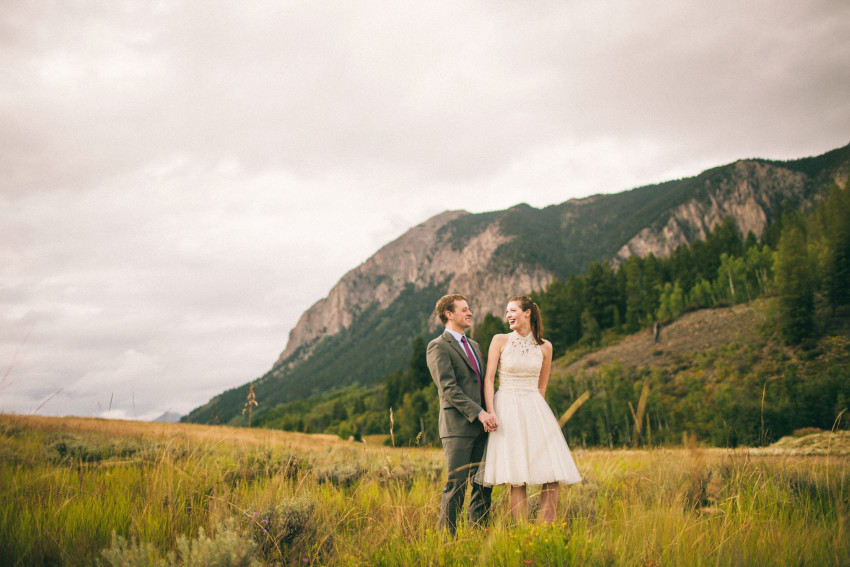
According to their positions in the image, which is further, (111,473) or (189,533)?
(111,473)

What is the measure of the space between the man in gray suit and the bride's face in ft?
1.57

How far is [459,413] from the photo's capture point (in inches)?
170

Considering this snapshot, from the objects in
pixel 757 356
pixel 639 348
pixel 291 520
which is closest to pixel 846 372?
pixel 757 356

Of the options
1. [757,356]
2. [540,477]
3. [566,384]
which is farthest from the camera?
[566,384]

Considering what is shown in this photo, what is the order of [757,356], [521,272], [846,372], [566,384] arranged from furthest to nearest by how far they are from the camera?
[521,272], [566,384], [757,356], [846,372]

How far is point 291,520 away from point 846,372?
59842mm

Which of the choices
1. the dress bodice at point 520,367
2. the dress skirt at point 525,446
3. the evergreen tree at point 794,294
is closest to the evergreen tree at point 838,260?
the evergreen tree at point 794,294

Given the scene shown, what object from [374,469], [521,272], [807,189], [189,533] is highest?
[807,189]

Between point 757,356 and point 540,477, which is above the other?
point 540,477

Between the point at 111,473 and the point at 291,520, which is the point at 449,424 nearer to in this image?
the point at 291,520

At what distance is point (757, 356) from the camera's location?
53.2m

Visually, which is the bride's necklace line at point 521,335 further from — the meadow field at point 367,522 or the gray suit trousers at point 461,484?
the meadow field at point 367,522

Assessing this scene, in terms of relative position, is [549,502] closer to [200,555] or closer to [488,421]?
[488,421]

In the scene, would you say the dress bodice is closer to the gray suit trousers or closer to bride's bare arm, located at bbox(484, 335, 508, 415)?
bride's bare arm, located at bbox(484, 335, 508, 415)
